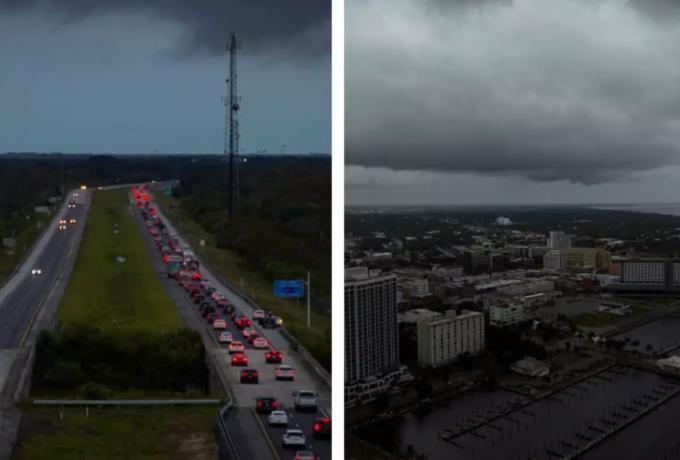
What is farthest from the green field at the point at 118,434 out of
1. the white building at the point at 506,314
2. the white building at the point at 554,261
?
the white building at the point at 554,261

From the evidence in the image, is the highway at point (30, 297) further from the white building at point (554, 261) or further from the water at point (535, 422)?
the white building at point (554, 261)

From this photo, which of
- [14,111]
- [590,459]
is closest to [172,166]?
[14,111]

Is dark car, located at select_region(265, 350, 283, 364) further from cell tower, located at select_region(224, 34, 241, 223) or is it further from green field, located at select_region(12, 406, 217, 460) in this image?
cell tower, located at select_region(224, 34, 241, 223)

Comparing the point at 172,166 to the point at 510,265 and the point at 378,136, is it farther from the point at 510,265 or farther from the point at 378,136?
the point at 510,265

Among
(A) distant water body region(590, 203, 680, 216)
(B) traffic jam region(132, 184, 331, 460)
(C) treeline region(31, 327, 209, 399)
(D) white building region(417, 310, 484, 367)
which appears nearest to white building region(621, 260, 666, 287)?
(A) distant water body region(590, 203, 680, 216)

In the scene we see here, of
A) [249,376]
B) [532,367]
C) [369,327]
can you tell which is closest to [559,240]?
[532,367]

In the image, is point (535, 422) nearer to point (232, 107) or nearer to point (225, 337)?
point (225, 337)
